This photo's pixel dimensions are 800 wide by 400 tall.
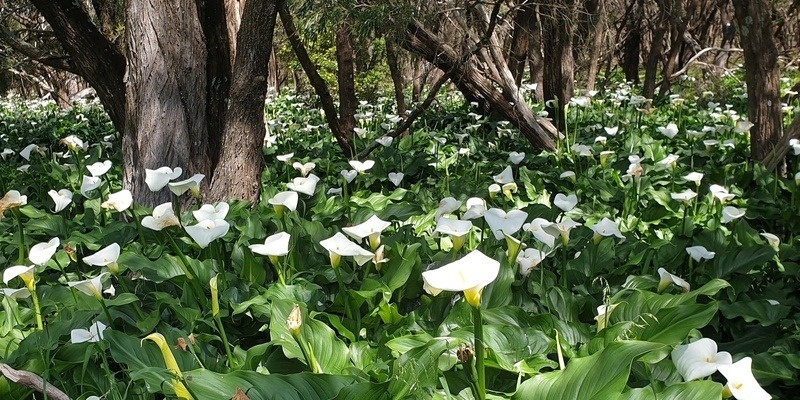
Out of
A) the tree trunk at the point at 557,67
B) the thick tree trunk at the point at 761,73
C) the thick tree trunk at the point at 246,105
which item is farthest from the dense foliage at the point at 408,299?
the tree trunk at the point at 557,67

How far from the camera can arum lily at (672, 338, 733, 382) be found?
155 centimetres

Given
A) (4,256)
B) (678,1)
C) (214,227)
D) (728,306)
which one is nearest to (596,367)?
(728,306)

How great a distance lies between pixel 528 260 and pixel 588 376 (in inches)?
36.7

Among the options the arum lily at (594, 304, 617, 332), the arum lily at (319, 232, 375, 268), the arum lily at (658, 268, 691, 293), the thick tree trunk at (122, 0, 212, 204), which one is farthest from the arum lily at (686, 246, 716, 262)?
the thick tree trunk at (122, 0, 212, 204)

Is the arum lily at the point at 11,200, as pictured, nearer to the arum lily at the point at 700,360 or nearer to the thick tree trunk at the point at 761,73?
the arum lily at the point at 700,360

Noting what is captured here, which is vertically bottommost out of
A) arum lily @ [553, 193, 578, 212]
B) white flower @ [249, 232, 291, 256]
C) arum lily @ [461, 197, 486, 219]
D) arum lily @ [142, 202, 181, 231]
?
arum lily @ [553, 193, 578, 212]

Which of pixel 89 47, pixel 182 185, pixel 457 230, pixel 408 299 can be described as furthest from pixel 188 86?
pixel 457 230

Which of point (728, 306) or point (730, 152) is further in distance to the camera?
point (730, 152)

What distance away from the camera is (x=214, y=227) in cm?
221

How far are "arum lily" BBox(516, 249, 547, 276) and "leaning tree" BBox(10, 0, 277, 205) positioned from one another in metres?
2.09

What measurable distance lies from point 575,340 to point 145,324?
1314 mm

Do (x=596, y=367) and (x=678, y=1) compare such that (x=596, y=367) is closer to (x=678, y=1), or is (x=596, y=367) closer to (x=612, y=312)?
Answer: (x=612, y=312)

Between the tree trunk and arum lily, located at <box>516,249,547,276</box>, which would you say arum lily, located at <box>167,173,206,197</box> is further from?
the tree trunk

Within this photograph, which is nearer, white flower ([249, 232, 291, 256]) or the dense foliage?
the dense foliage
